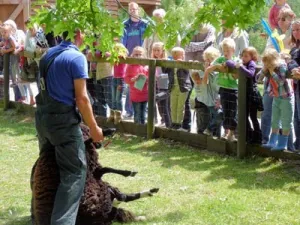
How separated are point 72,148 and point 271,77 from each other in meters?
3.11

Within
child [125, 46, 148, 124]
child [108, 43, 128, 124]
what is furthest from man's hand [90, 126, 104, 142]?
child [108, 43, 128, 124]

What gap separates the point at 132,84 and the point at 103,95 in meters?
0.73

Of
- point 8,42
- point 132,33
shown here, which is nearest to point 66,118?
point 132,33

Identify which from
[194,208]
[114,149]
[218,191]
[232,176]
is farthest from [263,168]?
[114,149]

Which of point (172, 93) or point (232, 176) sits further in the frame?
point (172, 93)

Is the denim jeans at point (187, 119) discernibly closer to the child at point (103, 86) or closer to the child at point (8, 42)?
the child at point (103, 86)

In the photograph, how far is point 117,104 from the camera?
891 centimetres

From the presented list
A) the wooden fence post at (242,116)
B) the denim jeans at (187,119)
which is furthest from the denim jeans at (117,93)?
the wooden fence post at (242,116)

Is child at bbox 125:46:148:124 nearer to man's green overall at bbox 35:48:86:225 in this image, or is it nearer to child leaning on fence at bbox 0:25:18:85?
child leaning on fence at bbox 0:25:18:85

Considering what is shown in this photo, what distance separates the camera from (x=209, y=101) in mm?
7527

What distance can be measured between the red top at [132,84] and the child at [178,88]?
0.50m

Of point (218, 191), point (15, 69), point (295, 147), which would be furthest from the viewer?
point (15, 69)

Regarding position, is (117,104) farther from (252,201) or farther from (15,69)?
(252,201)

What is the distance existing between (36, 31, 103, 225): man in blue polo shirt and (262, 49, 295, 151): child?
287 cm
